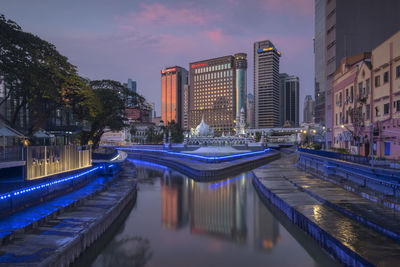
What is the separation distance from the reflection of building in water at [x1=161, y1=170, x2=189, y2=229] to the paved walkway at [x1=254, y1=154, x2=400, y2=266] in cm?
794

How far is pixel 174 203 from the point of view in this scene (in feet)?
82.3

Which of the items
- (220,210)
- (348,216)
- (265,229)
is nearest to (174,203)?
(220,210)

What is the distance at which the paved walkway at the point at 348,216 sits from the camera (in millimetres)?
10312

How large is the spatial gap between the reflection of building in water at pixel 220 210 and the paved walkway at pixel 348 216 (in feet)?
12.2

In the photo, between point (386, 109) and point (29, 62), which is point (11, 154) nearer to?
point (29, 62)

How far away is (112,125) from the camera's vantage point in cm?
4697

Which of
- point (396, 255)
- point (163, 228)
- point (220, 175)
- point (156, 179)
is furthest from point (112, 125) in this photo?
point (396, 255)

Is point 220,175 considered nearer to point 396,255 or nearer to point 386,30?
point 396,255

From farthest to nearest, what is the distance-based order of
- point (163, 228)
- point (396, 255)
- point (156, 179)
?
point (156, 179) → point (163, 228) → point (396, 255)

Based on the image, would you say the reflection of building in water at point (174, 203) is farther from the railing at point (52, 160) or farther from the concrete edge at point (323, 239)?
the railing at point (52, 160)

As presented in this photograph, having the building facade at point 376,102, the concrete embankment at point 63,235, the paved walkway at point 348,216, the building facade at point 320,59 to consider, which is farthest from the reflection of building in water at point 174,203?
the building facade at point 320,59

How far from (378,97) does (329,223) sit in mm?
24918

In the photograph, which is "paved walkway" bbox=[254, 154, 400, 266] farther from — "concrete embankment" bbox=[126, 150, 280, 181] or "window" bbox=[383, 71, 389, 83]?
"window" bbox=[383, 71, 389, 83]

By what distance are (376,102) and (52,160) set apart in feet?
116
